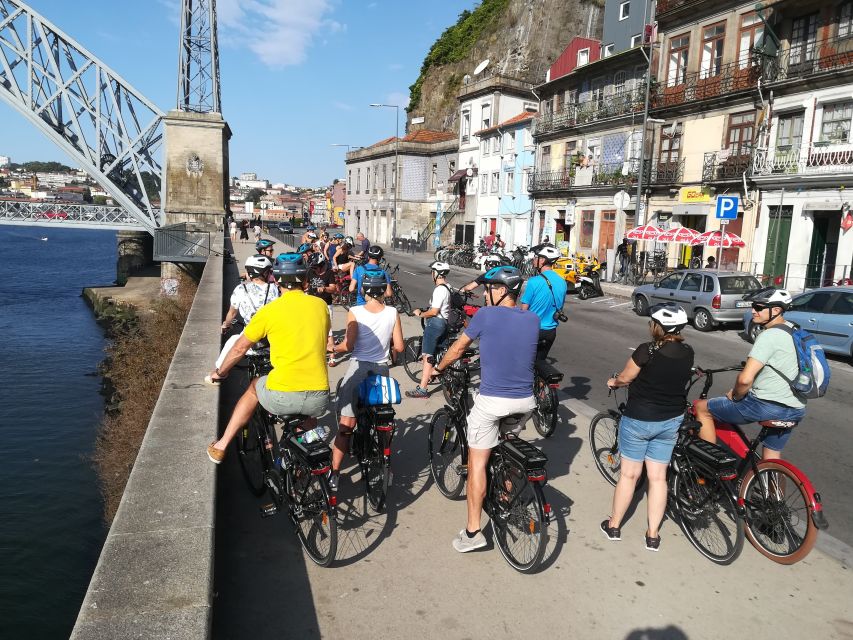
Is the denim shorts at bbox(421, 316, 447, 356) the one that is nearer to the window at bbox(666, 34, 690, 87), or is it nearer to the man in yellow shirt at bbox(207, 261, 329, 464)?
the man in yellow shirt at bbox(207, 261, 329, 464)

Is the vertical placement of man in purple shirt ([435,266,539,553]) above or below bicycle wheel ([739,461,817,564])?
above

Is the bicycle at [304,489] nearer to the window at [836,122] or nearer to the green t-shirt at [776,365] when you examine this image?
the green t-shirt at [776,365]

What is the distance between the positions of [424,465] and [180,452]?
88.7 inches

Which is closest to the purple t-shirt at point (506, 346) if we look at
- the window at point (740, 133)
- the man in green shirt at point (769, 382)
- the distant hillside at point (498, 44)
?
the man in green shirt at point (769, 382)

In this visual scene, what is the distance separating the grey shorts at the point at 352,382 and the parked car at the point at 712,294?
13.0 meters

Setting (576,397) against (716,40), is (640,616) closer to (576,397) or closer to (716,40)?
(576,397)

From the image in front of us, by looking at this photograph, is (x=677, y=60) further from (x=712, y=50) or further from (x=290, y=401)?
(x=290, y=401)

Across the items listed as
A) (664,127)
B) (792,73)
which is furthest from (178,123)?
(792,73)

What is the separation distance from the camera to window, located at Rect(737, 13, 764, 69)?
25719mm

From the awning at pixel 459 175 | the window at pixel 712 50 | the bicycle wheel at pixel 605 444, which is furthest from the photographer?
the awning at pixel 459 175

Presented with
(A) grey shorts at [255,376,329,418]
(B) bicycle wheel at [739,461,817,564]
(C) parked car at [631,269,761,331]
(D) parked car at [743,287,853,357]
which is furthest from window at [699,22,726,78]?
(A) grey shorts at [255,376,329,418]

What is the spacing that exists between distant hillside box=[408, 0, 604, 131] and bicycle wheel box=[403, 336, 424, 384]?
143 feet

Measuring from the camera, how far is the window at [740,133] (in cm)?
2570

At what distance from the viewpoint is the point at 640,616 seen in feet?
12.5
